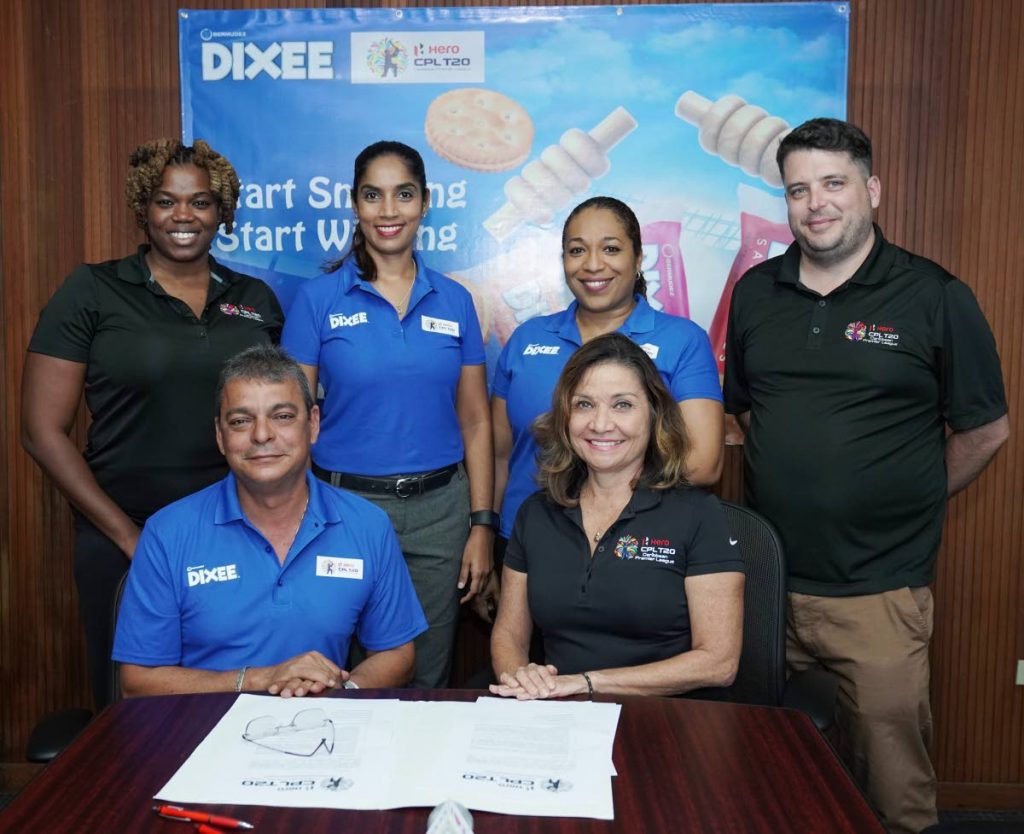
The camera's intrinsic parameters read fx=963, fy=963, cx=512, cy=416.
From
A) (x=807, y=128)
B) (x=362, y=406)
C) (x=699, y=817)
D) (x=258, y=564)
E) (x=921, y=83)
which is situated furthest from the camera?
(x=921, y=83)

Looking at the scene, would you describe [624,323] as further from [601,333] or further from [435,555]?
[435,555]

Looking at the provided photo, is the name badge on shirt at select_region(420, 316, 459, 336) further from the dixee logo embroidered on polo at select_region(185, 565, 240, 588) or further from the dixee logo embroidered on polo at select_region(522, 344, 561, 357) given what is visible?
the dixee logo embroidered on polo at select_region(185, 565, 240, 588)

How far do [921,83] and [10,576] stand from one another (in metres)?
3.49

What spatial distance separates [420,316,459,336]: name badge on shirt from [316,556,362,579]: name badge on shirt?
0.87m

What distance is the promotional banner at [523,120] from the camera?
124 inches

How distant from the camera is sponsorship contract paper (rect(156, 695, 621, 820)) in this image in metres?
1.32

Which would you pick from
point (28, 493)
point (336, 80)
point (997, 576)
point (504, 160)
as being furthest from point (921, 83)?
point (28, 493)

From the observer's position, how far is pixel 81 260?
329cm

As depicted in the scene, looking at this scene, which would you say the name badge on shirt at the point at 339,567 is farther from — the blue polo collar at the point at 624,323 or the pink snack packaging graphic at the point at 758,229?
the pink snack packaging graphic at the point at 758,229

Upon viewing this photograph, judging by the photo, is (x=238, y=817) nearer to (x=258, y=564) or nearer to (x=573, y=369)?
(x=258, y=564)

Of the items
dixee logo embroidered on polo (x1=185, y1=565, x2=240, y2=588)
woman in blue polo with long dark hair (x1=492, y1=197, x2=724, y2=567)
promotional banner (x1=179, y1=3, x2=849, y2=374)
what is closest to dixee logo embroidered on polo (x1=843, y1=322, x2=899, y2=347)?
woman in blue polo with long dark hair (x1=492, y1=197, x2=724, y2=567)

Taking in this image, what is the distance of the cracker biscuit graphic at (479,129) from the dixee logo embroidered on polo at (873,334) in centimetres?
133

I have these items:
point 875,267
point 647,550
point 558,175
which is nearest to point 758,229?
point 558,175

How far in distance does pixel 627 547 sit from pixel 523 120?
1.74m
